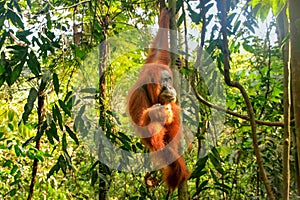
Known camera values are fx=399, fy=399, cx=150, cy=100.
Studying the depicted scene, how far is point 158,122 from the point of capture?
161 centimetres

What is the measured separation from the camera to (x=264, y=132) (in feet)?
7.41

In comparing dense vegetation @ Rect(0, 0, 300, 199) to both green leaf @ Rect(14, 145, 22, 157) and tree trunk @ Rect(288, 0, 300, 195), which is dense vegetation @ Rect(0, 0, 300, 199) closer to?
green leaf @ Rect(14, 145, 22, 157)

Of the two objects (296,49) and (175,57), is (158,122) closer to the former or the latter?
(175,57)

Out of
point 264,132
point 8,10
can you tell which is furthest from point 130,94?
point 264,132

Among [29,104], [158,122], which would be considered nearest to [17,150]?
[29,104]

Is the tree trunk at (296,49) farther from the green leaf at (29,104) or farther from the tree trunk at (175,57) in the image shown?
the green leaf at (29,104)

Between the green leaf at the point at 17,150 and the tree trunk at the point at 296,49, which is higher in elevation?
the tree trunk at the point at 296,49

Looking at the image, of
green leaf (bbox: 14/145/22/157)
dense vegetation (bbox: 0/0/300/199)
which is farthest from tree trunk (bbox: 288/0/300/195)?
green leaf (bbox: 14/145/22/157)

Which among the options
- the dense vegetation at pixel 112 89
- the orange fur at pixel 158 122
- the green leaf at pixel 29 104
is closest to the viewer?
the green leaf at pixel 29 104

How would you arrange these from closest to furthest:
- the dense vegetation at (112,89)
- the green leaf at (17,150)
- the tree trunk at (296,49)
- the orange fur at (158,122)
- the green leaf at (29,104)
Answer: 1. the tree trunk at (296,49)
2. the green leaf at (29,104)
3. the dense vegetation at (112,89)
4. the orange fur at (158,122)
5. the green leaf at (17,150)

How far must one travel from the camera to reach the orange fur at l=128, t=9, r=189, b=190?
1.56 metres

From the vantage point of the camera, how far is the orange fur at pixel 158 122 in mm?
1561

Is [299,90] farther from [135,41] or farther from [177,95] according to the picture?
[135,41]

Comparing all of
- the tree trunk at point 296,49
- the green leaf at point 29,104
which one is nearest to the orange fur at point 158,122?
the green leaf at point 29,104
